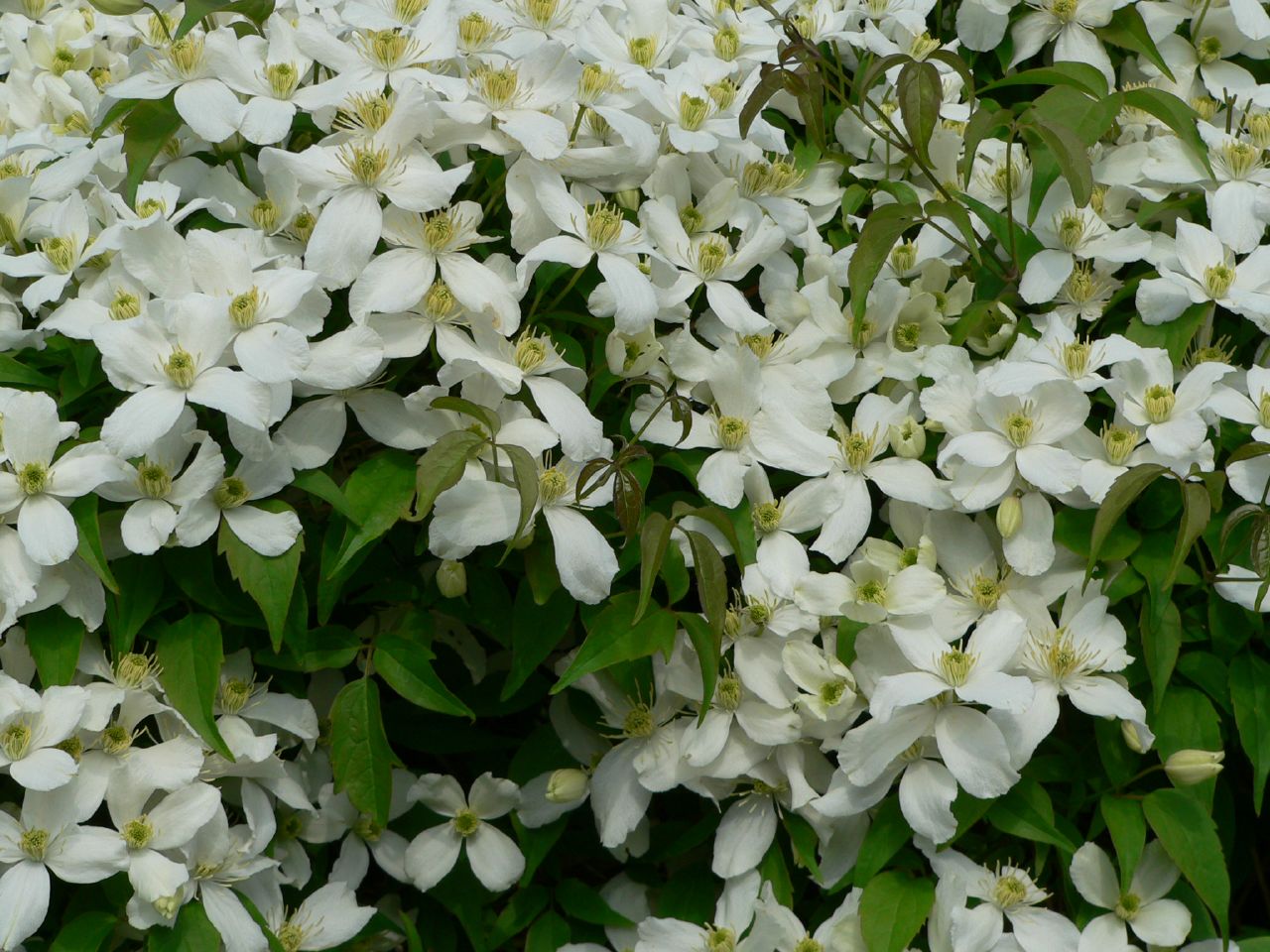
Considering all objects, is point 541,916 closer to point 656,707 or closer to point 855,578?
point 656,707

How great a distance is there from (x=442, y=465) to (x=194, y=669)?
0.32m

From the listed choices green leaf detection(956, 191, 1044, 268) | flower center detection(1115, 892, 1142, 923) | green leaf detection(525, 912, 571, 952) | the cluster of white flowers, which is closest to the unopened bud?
the cluster of white flowers

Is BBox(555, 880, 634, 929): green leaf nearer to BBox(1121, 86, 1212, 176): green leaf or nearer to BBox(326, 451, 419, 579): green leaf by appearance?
BBox(326, 451, 419, 579): green leaf

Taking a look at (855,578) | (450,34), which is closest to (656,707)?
(855,578)

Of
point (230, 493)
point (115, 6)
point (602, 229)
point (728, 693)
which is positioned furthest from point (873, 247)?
point (115, 6)

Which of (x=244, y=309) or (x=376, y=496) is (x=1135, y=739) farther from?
(x=244, y=309)

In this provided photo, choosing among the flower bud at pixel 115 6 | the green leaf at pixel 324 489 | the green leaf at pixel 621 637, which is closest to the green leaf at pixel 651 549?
the green leaf at pixel 621 637

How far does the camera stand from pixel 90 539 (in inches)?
55.0

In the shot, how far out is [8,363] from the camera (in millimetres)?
1531

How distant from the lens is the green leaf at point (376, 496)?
4.67 feet

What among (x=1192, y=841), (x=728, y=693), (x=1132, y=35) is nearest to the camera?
(x=1192, y=841)

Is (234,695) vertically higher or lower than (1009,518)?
lower

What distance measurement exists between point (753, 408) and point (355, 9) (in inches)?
24.8

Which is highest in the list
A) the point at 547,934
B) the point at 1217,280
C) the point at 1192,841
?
the point at 1217,280
